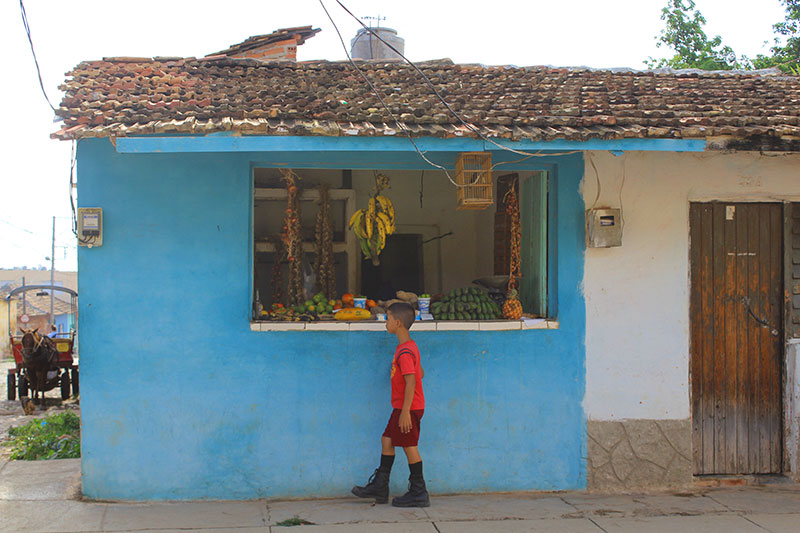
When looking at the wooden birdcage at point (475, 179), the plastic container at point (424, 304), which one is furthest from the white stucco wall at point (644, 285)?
the plastic container at point (424, 304)

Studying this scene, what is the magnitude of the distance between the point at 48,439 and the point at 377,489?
4483mm

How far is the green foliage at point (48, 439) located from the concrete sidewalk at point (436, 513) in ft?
3.83

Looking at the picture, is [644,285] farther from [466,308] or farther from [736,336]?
[466,308]

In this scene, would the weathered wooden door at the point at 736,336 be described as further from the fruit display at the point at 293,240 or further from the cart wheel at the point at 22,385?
the cart wheel at the point at 22,385

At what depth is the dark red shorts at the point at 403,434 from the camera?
5.63 m

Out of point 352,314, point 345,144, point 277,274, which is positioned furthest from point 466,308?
point 277,274

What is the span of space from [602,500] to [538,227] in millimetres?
2510

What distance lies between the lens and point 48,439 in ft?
26.7

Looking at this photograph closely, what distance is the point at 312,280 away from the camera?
26.1ft

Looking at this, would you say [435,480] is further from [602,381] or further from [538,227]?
[538,227]

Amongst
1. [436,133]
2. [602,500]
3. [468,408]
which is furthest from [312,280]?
[602,500]

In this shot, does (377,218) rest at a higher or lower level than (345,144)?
lower

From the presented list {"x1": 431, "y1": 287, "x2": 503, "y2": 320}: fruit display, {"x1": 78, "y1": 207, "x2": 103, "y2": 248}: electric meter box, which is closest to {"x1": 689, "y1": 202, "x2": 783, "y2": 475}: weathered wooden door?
{"x1": 431, "y1": 287, "x2": 503, "y2": 320}: fruit display

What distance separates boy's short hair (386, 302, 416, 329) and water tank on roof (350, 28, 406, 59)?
7078mm
